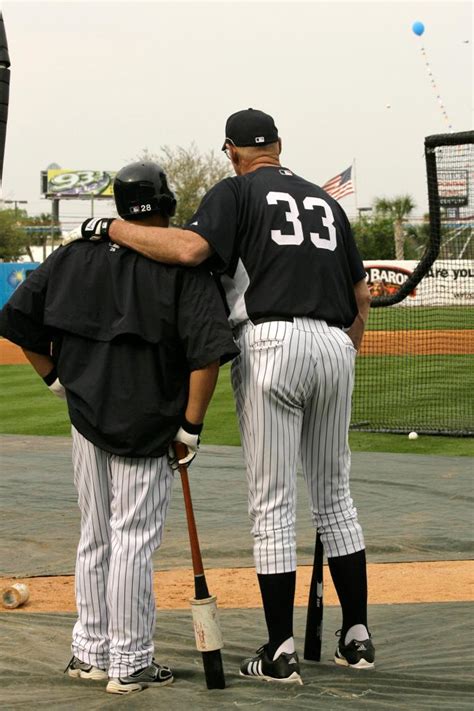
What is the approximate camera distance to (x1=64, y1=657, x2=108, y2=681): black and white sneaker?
144 inches

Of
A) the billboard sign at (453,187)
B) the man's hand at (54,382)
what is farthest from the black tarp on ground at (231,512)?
the billboard sign at (453,187)

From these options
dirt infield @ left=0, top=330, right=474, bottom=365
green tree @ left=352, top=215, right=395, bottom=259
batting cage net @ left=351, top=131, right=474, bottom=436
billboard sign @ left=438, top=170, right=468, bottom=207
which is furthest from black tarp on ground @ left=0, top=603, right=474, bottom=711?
green tree @ left=352, top=215, right=395, bottom=259

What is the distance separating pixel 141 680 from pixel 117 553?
1.35ft

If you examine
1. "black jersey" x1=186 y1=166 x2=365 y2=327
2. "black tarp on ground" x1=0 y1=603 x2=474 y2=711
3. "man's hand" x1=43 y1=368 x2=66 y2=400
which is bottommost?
"black tarp on ground" x1=0 y1=603 x2=474 y2=711

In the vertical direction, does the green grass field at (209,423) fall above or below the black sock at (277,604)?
below

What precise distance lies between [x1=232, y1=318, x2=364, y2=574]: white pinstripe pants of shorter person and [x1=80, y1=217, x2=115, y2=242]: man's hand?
21.6 inches

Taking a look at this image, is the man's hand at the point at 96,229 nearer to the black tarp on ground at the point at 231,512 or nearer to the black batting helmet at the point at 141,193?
the black batting helmet at the point at 141,193

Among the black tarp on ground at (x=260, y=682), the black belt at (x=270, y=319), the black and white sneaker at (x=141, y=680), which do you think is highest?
the black belt at (x=270, y=319)

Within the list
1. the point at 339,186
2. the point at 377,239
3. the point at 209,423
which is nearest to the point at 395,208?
the point at 377,239

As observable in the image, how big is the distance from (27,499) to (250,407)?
4247 millimetres

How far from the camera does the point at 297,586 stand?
555cm

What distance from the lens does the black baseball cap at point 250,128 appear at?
12.5ft

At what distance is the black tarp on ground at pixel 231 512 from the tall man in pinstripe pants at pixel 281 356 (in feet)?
7.51

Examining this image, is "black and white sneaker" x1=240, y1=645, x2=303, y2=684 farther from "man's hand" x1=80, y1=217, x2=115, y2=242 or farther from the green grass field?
the green grass field
